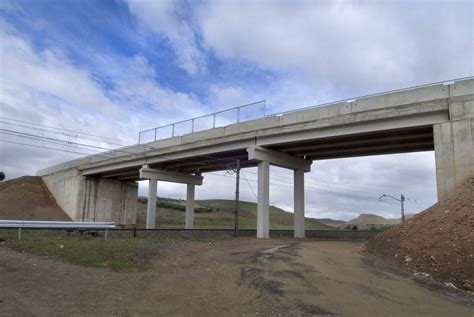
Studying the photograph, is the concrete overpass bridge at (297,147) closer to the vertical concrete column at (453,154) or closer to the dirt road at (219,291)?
the vertical concrete column at (453,154)

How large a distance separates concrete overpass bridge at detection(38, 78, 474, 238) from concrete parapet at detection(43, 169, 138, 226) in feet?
0.45

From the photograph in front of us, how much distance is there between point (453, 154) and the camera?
20641 millimetres

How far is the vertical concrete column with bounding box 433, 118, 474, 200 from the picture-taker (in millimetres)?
20125

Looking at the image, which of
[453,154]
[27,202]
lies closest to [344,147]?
[453,154]

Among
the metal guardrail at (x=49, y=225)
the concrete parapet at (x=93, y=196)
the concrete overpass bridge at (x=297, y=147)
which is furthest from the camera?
the concrete parapet at (x=93, y=196)

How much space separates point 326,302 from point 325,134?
20214 millimetres

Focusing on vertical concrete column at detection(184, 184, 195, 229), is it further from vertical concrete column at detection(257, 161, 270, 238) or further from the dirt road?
the dirt road

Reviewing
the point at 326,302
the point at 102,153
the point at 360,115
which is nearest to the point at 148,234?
the point at 360,115

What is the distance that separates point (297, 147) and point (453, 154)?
12985 millimetres

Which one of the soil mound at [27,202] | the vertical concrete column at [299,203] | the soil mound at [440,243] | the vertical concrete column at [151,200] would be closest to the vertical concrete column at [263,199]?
the vertical concrete column at [299,203]

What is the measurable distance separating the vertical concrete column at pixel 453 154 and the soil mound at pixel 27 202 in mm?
44560

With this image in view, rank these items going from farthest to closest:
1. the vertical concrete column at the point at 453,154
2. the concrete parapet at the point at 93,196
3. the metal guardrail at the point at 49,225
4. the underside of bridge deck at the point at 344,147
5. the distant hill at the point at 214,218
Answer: the distant hill at the point at 214,218 < the concrete parapet at the point at 93,196 < the underside of bridge deck at the point at 344,147 < the metal guardrail at the point at 49,225 < the vertical concrete column at the point at 453,154

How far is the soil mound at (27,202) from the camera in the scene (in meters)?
48.3

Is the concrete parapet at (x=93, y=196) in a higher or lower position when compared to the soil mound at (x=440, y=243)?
higher
